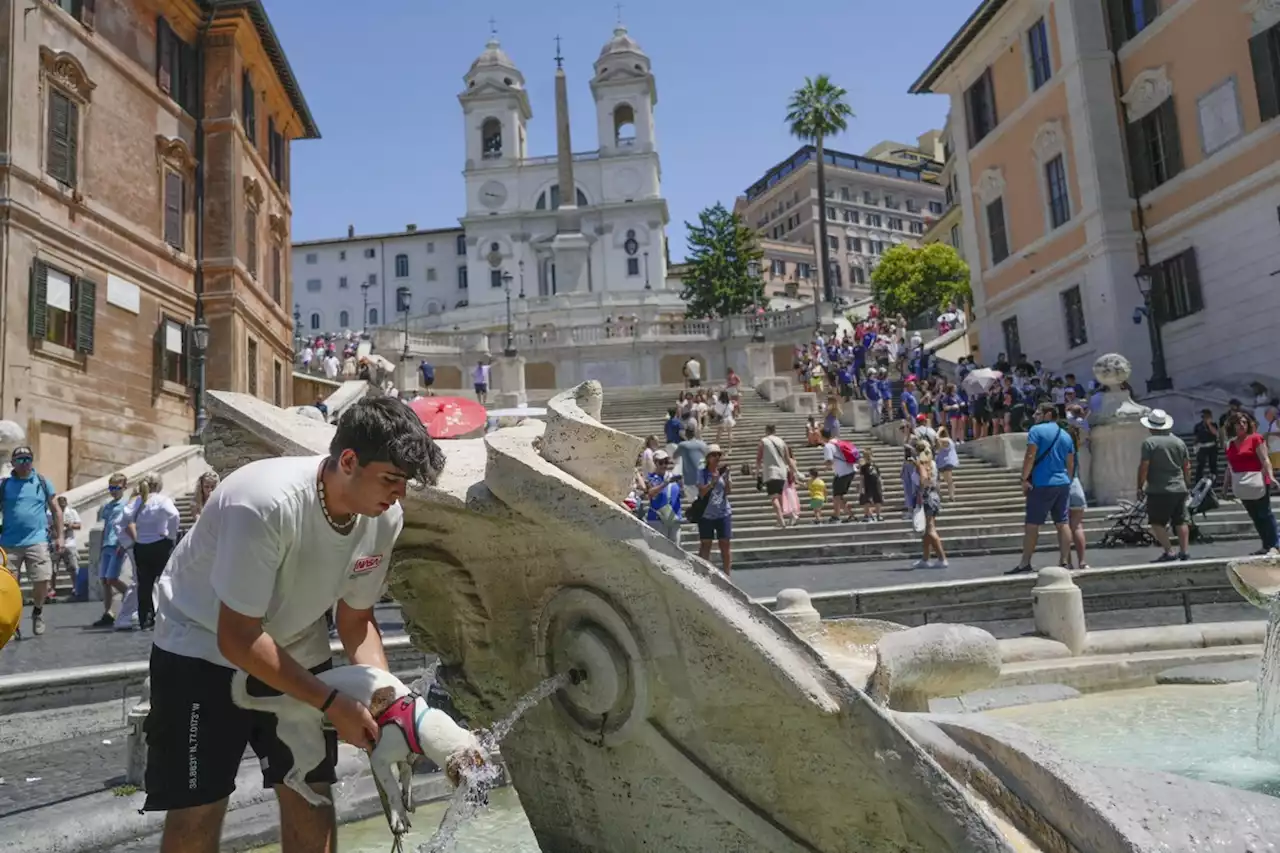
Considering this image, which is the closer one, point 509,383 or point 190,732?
point 190,732

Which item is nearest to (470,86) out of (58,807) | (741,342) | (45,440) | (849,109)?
Answer: (849,109)

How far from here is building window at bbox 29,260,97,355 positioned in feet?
63.2

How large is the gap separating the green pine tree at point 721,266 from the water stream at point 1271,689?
57166mm

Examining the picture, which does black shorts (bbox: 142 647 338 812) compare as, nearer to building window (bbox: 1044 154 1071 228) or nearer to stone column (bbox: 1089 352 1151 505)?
stone column (bbox: 1089 352 1151 505)

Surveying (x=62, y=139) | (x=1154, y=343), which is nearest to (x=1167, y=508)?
(x=1154, y=343)

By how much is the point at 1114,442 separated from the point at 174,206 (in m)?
22.0

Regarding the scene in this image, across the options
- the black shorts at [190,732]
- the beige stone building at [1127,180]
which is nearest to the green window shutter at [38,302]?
the black shorts at [190,732]

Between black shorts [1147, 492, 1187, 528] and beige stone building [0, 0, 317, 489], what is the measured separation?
1850 cm

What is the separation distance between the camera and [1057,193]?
25328mm

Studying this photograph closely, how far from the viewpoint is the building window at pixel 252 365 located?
89.0 feet

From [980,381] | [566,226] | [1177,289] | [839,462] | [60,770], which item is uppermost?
[566,226]

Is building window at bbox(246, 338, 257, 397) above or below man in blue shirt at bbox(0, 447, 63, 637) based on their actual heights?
above

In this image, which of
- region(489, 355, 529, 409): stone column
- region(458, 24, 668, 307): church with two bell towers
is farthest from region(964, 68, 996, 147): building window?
region(458, 24, 668, 307): church with two bell towers

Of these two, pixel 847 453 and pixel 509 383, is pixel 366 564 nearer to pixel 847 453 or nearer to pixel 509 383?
pixel 847 453
